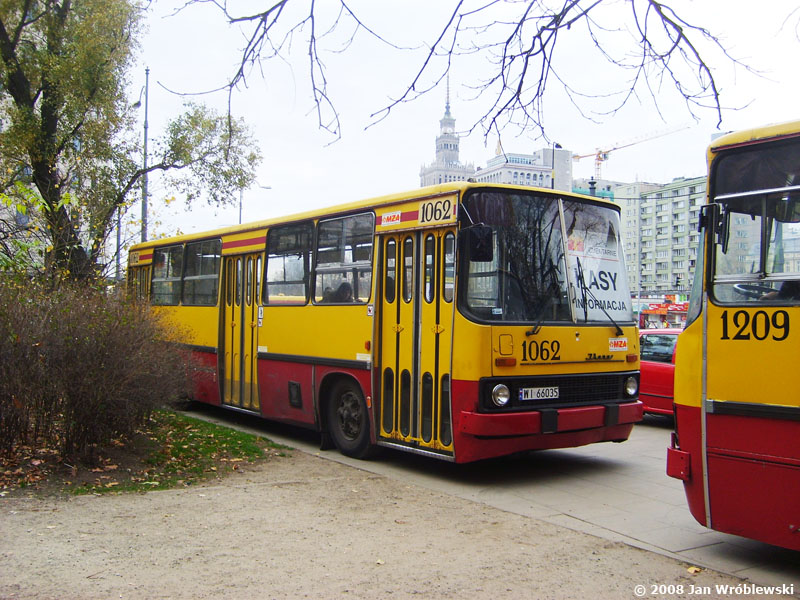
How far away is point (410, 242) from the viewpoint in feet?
28.7

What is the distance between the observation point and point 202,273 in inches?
524

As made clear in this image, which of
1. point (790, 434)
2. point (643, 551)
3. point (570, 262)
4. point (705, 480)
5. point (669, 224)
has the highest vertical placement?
point (669, 224)

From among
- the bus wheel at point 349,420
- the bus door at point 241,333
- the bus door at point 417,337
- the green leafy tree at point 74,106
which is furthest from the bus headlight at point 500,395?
the green leafy tree at point 74,106

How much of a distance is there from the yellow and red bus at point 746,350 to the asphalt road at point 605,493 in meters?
0.53

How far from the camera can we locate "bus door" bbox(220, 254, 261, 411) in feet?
38.5

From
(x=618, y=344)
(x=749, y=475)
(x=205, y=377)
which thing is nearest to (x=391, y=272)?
(x=618, y=344)

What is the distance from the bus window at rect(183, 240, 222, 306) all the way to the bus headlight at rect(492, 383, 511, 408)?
21.2ft

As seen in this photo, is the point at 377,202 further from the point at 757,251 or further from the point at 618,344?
the point at 757,251

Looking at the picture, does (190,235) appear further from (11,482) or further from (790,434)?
(790,434)

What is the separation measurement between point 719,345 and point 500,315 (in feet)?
9.11

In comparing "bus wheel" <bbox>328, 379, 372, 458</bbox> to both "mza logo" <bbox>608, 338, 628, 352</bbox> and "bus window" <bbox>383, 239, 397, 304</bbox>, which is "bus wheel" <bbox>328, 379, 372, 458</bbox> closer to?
"bus window" <bbox>383, 239, 397, 304</bbox>

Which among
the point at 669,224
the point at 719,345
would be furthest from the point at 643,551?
the point at 669,224

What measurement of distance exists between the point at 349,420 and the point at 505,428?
2561 mm

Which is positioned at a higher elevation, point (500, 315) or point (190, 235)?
point (190, 235)
